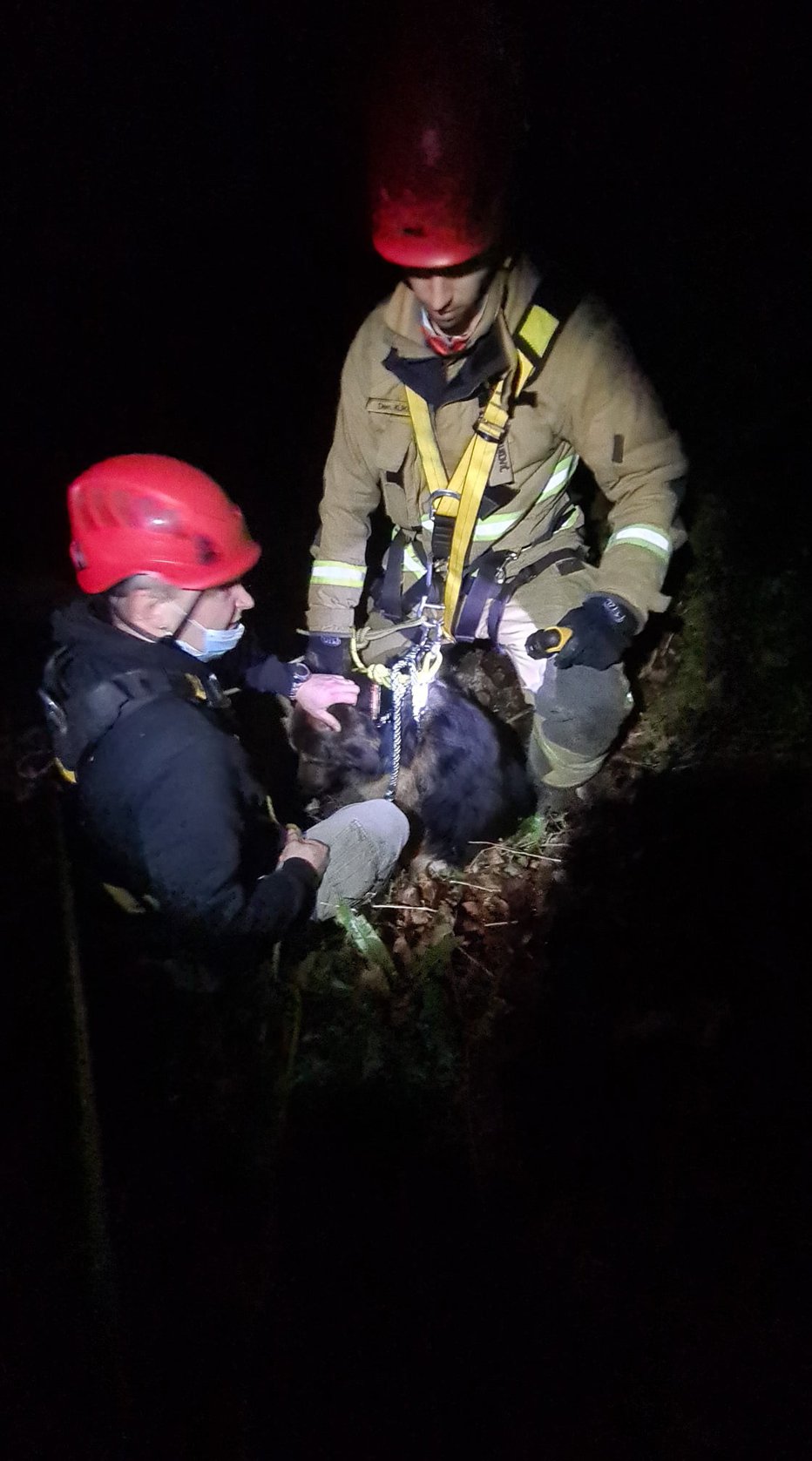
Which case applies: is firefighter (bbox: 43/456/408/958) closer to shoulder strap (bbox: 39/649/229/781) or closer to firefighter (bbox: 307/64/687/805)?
shoulder strap (bbox: 39/649/229/781)

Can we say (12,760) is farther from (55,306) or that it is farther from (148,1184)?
(55,306)

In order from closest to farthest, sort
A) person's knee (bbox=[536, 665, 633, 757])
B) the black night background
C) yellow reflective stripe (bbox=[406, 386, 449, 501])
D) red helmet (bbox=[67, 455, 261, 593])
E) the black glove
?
the black night background → red helmet (bbox=[67, 455, 261, 593]) → yellow reflective stripe (bbox=[406, 386, 449, 501]) → person's knee (bbox=[536, 665, 633, 757]) → the black glove

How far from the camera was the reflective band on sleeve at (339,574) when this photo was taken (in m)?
4.01

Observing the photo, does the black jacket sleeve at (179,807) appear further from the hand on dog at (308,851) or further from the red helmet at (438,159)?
the red helmet at (438,159)

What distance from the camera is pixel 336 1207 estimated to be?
9.20 feet

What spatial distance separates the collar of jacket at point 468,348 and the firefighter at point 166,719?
3.13 feet

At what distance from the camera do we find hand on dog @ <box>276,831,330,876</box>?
134 inches

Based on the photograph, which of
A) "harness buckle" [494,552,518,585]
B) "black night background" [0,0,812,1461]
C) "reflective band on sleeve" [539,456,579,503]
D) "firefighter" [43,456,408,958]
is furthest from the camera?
"harness buckle" [494,552,518,585]

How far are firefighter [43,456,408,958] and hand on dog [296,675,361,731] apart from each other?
2.56 feet

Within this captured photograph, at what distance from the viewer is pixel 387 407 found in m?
3.44

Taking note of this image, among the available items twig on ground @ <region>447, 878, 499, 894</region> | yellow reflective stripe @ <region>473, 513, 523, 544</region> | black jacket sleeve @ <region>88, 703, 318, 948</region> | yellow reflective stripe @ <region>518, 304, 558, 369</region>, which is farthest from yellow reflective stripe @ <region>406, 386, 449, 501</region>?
twig on ground @ <region>447, 878, 499, 894</region>

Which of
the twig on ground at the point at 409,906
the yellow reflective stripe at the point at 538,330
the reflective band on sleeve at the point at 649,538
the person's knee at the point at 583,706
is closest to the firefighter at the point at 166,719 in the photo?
the twig on ground at the point at 409,906

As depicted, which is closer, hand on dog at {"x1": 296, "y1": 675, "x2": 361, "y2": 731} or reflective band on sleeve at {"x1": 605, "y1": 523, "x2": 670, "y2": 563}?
reflective band on sleeve at {"x1": 605, "y1": 523, "x2": 670, "y2": 563}

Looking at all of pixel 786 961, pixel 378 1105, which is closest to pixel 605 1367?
pixel 378 1105
